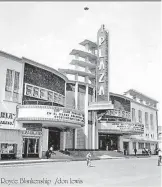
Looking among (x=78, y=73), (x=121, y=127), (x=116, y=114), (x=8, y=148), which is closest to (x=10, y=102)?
(x=8, y=148)

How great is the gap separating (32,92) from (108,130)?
16.0 metres

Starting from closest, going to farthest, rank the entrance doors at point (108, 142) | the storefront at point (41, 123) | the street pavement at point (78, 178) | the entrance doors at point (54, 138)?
the street pavement at point (78, 178), the storefront at point (41, 123), the entrance doors at point (54, 138), the entrance doors at point (108, 142)

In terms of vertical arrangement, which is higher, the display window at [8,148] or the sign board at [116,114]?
the sign board at [116,114]

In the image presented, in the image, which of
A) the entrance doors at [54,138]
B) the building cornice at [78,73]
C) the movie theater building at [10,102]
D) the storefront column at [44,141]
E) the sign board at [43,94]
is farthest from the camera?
the building cornice at [78,73]

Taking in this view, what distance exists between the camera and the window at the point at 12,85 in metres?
26.0

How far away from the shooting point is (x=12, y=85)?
2636 centimetres

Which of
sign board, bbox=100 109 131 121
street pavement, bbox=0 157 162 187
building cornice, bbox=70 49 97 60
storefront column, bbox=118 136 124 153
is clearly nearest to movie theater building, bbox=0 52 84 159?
building cornice, bbox=70 49 97 60

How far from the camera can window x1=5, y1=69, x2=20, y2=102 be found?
2603 cm

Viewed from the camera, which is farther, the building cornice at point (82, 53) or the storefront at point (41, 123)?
the building cornice at point (82, 53)

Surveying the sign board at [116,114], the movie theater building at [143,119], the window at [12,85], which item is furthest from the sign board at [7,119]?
the movie theater building at [143,119]

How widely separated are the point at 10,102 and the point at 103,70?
15.7 m

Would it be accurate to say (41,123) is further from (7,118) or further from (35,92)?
(7,118)

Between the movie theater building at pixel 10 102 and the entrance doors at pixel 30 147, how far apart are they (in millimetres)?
1259

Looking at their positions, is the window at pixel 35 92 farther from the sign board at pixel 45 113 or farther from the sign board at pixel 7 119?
the sign board at pixel 7 119
